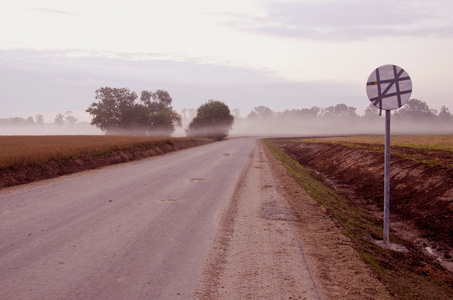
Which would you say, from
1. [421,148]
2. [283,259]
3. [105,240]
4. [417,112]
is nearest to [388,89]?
[283,259]

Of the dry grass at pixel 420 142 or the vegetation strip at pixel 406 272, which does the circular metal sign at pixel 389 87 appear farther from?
the dry grass at pixel 420 142

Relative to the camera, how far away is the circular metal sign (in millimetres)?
5488

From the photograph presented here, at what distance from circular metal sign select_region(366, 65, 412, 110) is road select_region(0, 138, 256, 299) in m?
3.94

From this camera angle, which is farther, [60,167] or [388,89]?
[60,167]

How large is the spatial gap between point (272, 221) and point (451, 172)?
7171mm

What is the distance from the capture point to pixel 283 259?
450cm

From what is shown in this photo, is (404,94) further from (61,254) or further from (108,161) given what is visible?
(108,161)

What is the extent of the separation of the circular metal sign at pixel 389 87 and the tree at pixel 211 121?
76.0 m

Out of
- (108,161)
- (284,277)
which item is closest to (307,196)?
(284,277)

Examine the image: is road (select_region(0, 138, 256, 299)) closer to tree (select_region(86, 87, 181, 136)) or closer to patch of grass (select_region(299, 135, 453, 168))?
patch of grass (select_region(299, 135, 453, 168))

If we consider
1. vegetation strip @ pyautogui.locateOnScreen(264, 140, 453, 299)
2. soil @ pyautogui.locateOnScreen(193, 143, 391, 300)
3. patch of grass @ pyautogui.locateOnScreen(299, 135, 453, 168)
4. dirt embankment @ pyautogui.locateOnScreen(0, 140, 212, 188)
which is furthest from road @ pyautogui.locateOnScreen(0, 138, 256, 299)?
patch of grass @ pyautogui.locateOnScreen(299, 135, 453, 168)

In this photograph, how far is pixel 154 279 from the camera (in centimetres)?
379

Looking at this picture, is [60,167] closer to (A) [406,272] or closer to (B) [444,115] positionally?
(A) [406,272]

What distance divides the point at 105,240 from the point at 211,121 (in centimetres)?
7881
